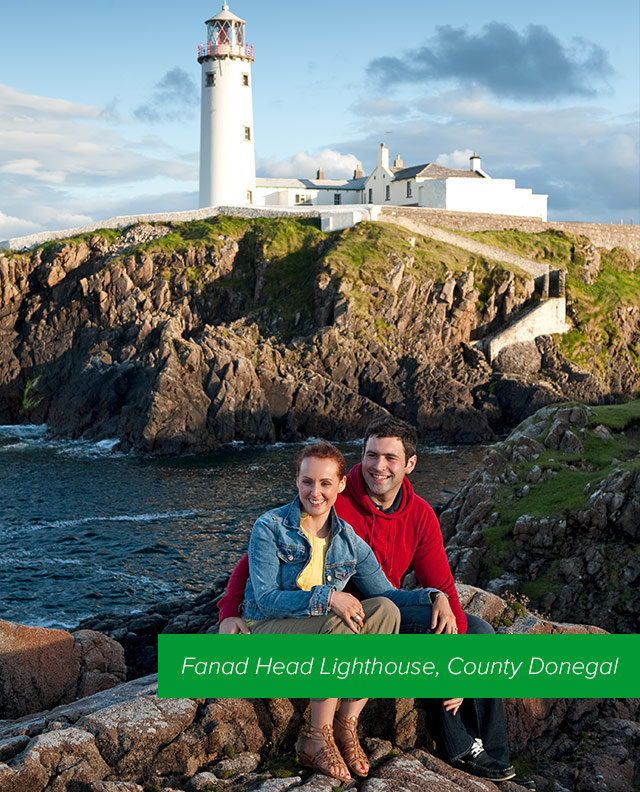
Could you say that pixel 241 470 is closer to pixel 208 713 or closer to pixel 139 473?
pixel 139 473

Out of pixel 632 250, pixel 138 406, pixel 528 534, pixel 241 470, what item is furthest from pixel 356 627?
pixel 632 250

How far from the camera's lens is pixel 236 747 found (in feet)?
27.6

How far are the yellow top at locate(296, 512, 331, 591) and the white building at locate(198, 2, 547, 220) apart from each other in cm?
7459

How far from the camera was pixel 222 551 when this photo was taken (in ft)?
109

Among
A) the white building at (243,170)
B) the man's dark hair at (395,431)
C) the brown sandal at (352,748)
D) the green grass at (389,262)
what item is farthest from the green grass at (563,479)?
the white building at (243,170)

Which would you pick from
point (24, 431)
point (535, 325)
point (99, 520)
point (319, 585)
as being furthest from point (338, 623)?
point (535, 325)

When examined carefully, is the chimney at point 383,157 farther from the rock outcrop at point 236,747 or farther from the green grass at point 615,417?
the rock outcrop at point 236,747

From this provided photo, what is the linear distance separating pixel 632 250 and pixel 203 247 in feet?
147

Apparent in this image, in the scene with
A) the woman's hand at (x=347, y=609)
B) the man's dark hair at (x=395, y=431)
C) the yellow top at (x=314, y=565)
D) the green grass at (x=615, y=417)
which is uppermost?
the man's dark hair at (x=395, y=431)

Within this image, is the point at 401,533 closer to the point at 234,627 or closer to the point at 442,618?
the point at 442,618

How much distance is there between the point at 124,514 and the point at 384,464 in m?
31.9

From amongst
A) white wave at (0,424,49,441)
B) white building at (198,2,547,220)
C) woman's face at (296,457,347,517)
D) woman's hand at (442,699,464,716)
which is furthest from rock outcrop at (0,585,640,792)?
white building at (198,2,547,220)

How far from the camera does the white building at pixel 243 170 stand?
259 ft

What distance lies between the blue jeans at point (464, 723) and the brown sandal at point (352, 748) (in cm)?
93
